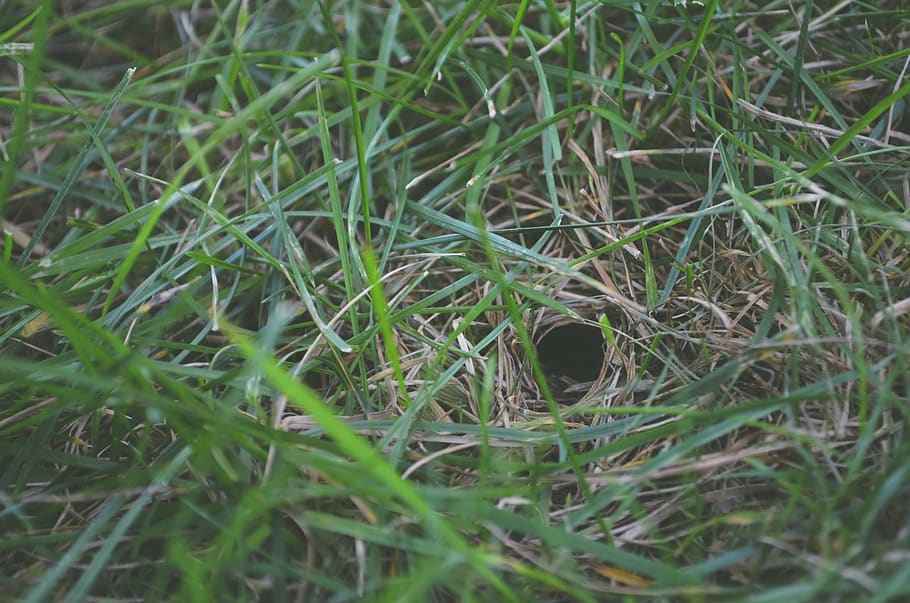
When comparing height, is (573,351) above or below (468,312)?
below

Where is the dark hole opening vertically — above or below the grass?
below

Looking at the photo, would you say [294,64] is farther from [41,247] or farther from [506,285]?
[506,285]

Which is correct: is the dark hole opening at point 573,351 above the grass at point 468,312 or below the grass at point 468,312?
below

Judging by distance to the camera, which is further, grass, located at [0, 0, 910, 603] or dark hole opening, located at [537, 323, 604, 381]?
dark hole opening, located at [537, 323, 604, 381]

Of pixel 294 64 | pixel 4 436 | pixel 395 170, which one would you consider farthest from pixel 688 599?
pixel 294 64

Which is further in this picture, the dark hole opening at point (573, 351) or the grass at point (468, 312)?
the dark hole opening at point (573, 351)

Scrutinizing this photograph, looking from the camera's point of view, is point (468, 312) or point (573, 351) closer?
point (468, 312)
